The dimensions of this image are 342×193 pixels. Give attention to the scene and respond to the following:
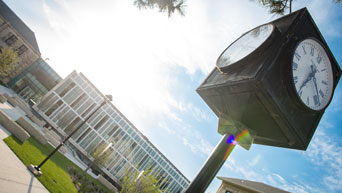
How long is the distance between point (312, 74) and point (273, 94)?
2.64ft

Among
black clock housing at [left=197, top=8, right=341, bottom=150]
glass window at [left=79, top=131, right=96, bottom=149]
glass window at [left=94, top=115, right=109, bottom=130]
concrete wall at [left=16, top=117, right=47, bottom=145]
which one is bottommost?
glass window at [left=79, top=131, right=96, bottom=149]

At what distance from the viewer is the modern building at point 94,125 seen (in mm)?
38938

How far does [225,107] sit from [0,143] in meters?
11.0

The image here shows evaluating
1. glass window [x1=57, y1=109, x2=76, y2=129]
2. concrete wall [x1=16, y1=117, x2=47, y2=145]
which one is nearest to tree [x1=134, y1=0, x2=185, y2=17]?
concrete wall [x1=16, y1=117, x2=47, y2=145]

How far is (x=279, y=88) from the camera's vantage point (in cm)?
139

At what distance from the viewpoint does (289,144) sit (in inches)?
65.7

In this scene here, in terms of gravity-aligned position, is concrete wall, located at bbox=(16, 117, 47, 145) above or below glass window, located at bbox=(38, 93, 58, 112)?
above

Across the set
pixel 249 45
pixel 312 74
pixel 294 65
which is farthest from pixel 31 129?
pixel 312 74

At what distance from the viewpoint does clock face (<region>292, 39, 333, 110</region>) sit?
151cm

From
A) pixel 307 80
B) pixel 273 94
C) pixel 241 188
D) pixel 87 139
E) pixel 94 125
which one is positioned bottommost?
pixel 87 139

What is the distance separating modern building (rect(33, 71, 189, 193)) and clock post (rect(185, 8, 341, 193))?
40.1 metres

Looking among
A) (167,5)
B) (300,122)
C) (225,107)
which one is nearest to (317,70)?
(300,122)

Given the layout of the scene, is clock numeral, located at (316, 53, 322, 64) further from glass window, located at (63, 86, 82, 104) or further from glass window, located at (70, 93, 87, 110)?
glass window, located at (63, 86, 82, 104)

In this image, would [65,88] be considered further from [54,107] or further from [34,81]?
[34,81]
